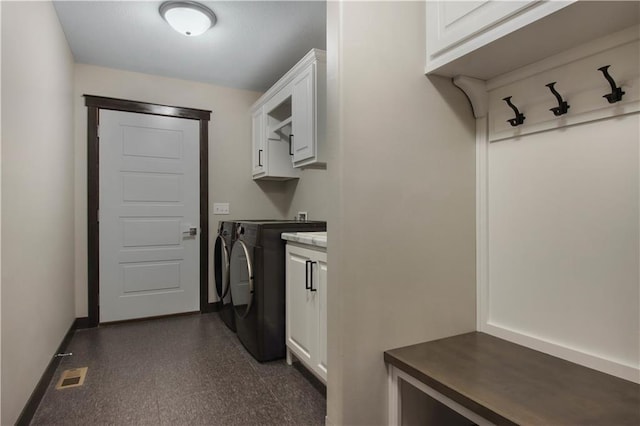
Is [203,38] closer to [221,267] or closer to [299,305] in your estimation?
[221,267]

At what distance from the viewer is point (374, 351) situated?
132cm

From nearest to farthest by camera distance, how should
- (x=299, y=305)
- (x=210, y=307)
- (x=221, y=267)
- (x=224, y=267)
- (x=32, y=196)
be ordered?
(x=32, y=196) < (x=299, y=305) < (x=224, y=267) < (x=221, y=267) < (x=210, y=307)

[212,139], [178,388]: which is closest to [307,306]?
[178,388]

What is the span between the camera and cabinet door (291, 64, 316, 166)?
7.79 feet

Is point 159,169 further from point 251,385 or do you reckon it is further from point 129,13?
point 251,385

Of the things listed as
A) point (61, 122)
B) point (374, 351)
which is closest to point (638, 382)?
point (374, 351)

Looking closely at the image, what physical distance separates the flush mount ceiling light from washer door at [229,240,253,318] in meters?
1.51

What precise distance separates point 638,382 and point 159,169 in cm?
356

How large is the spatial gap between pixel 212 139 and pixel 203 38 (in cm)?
115

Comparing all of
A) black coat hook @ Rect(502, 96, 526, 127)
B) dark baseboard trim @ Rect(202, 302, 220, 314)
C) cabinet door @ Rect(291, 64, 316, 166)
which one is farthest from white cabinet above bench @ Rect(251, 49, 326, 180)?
dark baseboard trim @ Rect(202, 302, 220, 314)

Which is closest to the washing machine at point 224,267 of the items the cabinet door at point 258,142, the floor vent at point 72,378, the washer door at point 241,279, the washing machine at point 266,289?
the washer door at point 241,279

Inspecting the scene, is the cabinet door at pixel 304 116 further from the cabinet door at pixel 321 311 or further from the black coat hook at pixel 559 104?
the black coat hook at pixel 559 104

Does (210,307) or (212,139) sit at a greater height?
(212,139)

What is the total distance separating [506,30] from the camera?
1.08 metres
